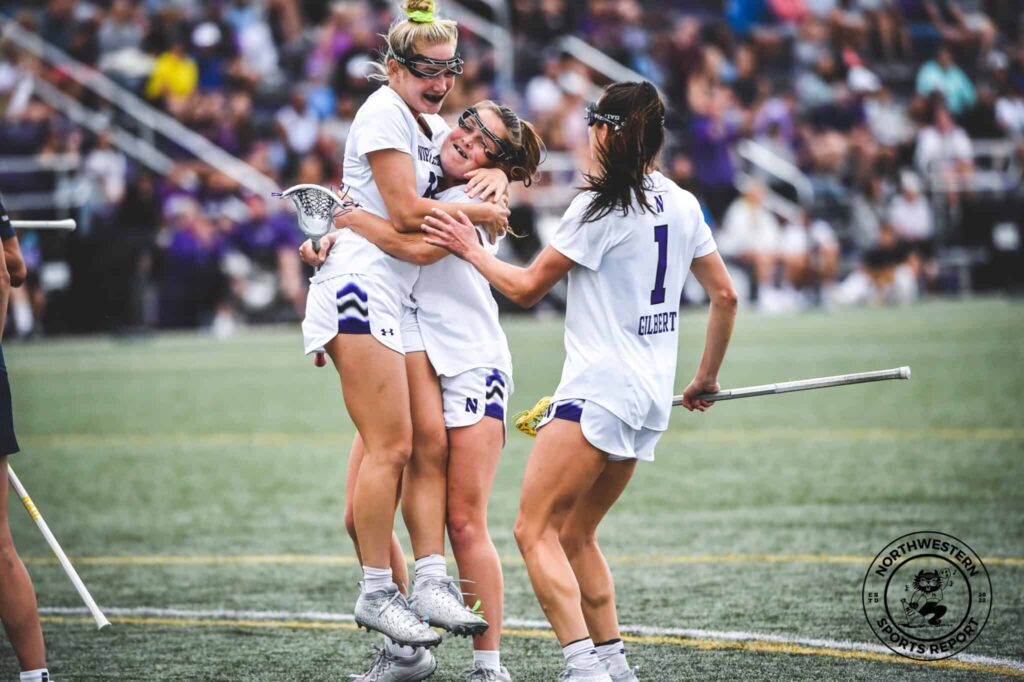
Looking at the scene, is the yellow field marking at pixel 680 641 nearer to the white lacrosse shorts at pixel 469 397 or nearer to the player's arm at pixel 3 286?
the white lacrosse shorts at pixel 469 397

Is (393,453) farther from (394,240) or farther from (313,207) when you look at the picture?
(313,207)

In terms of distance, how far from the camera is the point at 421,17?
19.3 ft

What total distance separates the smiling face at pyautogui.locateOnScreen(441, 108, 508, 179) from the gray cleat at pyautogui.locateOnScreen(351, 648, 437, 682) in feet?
6.19

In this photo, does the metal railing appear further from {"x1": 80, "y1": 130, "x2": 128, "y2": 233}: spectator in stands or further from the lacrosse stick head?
the lacrosse stick head

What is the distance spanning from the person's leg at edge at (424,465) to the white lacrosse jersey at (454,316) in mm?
93

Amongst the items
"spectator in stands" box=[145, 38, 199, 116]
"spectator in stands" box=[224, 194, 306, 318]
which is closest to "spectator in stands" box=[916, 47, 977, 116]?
"spectator in stands" box=[224, 194, 306, 318]

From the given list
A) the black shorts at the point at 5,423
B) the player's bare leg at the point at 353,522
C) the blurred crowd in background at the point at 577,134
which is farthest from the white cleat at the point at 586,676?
the blurred crowd in background at the point at 577,134

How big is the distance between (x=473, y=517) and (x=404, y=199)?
125cm

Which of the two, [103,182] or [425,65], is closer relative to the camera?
[425,65]

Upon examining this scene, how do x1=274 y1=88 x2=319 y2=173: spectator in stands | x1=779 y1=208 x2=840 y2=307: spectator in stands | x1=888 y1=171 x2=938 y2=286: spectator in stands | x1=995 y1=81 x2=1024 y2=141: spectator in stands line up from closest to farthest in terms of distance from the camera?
x1=274 y1=88 x2=319 y2=173: spectator in stands
x1=779 y1=208 x2=840 y2=307: spectator in stands
x1=888 y1=171 x2=938 y2=286: spectator in stands
x1=995 y1=81 x2=1024 y2=141: spectator in stands

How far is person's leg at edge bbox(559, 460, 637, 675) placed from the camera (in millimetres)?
5523

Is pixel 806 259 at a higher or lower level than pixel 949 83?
lower

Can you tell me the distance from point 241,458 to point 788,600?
245 inches

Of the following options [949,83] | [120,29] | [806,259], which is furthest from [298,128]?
[949,83]
